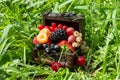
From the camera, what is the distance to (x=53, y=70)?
229 cm

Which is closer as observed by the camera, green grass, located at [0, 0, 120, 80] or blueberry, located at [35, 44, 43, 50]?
green grass, located at [0, 0, 120, 80]

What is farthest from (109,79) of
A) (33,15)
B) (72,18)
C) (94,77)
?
(33,15)

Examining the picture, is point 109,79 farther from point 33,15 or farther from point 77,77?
point 33,15

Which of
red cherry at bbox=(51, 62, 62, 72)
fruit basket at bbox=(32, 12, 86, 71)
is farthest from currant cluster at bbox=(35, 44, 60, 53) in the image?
red cherry at bbox=(51, 62, 62, 72)

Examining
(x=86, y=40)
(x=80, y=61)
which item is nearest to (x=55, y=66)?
(x=80, y=61)

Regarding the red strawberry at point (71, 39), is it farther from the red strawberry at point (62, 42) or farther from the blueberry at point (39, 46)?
→ the blueberry at point (39, 46)

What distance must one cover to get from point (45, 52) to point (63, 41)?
0.12 metres

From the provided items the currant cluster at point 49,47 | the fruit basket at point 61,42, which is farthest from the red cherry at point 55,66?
the currant cluster at point 49,47

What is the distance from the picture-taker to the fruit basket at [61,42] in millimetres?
2332

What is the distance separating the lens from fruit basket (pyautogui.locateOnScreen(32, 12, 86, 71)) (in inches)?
91.8

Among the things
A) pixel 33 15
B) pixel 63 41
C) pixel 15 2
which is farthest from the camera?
pixel 15 2

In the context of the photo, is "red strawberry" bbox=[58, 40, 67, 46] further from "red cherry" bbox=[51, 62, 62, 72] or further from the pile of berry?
"red cherry" bbox=[51, 62, 62, 72]

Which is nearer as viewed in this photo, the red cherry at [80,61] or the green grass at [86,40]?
the green grass at [86,40]

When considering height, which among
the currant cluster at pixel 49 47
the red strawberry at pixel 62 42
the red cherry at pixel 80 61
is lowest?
the red cherry at pixel 80 61
